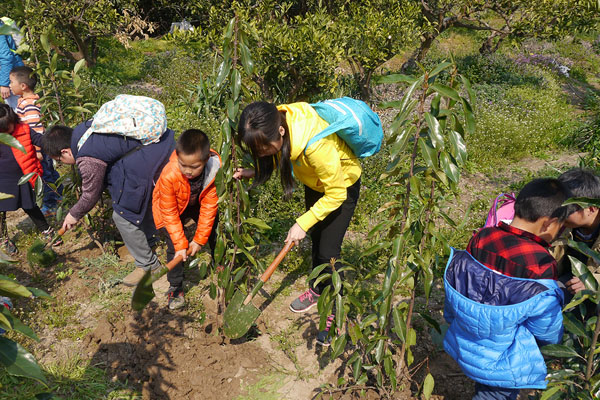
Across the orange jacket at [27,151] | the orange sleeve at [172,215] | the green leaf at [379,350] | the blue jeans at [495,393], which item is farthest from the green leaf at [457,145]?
the orange jacket at [27,151]

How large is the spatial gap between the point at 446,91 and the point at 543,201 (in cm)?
69

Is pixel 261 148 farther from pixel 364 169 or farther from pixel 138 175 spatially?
pixel 364 169

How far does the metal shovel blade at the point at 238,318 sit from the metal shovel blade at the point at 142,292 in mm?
683

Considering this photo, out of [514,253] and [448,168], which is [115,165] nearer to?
[448,168]

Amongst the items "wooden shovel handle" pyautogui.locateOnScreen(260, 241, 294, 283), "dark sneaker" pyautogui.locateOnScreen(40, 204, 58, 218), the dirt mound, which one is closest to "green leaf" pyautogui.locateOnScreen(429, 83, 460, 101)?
"wooden shovel handle" pyautogui.locateOnScreen(260, 241, 294, 283)

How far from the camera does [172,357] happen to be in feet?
8.42

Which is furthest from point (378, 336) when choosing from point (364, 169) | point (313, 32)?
point (313, 32)

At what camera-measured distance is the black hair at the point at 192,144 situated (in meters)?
2.26

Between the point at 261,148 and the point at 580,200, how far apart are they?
1295 mm

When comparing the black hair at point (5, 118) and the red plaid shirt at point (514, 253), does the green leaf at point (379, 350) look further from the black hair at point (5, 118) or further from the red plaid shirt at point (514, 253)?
the black hair at point (5, 118)

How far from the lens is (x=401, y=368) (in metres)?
2.18

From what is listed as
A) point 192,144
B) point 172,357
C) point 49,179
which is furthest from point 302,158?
point 49,179

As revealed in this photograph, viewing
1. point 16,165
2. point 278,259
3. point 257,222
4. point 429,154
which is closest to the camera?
point 429,154

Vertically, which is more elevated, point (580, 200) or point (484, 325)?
point (580, 200)
